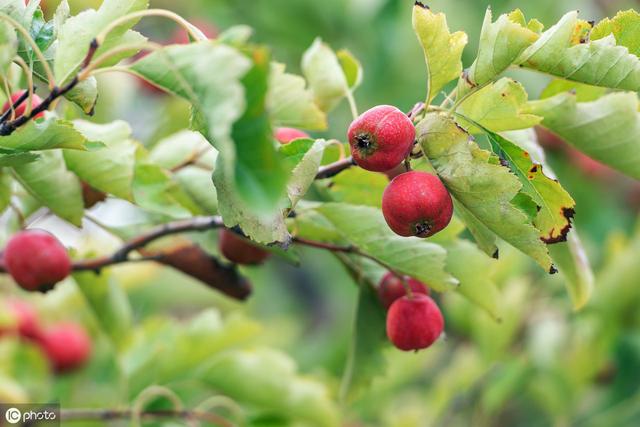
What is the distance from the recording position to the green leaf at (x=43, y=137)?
94cm

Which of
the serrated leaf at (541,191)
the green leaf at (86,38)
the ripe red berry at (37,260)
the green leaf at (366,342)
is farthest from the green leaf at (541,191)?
the ripe red berry at (37,260)

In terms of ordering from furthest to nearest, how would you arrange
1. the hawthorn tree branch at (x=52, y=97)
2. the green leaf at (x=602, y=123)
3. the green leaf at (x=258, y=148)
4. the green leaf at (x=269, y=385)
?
the green leaf at (x=269, y=385) → the green leaf at (x=602, y=123) → the hawthorn tree branch at (x=52, y=97) → the green leaf at (x=258, y=148)

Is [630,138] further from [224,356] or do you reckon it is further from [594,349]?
[594,349]

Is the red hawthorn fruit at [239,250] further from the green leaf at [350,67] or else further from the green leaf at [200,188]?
the green leaf at [350,67]

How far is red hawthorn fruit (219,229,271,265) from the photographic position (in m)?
1.33

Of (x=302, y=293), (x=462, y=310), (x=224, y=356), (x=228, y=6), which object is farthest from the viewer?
(x=302, y=293)

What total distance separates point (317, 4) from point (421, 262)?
2.09m

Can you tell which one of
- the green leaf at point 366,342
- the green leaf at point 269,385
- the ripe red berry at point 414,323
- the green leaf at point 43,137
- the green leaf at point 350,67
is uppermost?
the green leaf at point 43,137

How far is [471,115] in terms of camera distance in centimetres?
101

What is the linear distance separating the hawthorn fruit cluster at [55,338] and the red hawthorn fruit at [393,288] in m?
1.22

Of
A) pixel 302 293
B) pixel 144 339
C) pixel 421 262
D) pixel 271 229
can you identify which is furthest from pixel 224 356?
pixel 302 293

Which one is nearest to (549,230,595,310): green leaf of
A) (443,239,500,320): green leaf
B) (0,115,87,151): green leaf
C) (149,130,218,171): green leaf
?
(443,239,500,320): green leaf

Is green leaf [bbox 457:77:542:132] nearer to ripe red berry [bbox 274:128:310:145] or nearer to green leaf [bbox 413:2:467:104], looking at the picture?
green leaf [bbox 413:2:467:104]

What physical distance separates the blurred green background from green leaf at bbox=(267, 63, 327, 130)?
0.34 m
